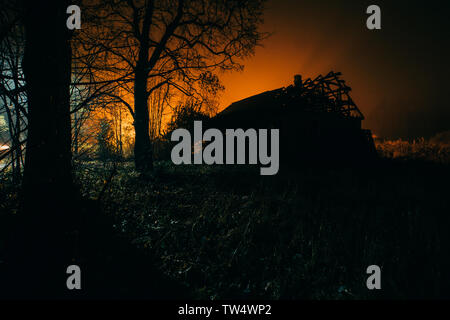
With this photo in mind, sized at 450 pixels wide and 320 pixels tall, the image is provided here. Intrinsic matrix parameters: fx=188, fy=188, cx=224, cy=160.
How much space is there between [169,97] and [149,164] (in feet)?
12.4

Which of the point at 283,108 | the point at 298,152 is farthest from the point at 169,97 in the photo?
the point at 298,152

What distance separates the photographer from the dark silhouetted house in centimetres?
1207

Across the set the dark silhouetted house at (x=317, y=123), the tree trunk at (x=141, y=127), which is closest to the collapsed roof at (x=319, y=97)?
the dark silhouetted house at (x=317, y=123)

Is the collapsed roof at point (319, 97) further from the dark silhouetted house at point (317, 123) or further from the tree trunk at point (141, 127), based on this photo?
the tree trunk at point (141, 127)

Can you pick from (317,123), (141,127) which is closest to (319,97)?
(317,123)

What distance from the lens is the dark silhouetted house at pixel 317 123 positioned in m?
12.1

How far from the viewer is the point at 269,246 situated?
9.71 feet

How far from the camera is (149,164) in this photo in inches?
364

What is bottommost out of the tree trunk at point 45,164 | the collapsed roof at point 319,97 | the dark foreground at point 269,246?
the dark foreground at point 269,246

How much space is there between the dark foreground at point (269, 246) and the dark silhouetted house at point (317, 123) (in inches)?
288

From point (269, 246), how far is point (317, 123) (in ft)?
37.9
